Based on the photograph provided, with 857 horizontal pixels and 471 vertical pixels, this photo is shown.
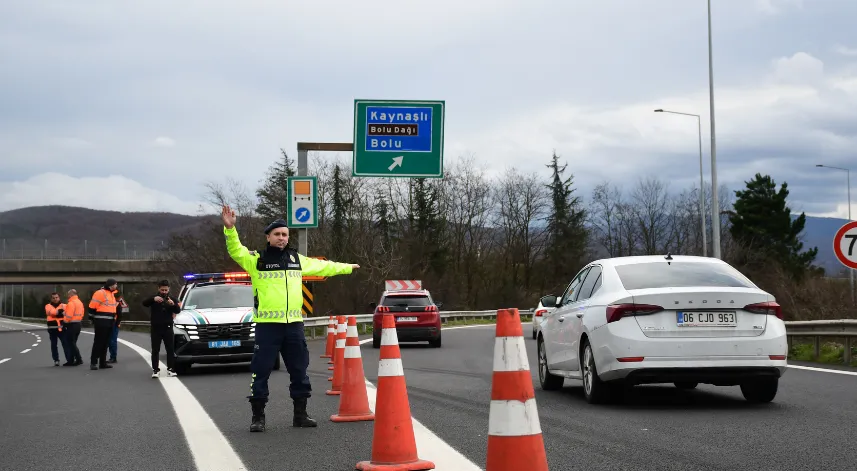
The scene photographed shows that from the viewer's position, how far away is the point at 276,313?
9562mm

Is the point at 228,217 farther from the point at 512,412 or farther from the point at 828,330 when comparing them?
the point at 828,330

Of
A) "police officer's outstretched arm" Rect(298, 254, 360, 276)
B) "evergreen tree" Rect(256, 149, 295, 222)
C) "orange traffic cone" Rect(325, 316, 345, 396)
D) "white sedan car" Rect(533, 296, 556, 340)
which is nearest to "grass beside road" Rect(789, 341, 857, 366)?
"white sedan car" Rect(533, 296, 556, 340)

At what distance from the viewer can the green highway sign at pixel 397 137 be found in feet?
88.6

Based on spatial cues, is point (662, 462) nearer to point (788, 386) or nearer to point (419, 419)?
point (419, 419)

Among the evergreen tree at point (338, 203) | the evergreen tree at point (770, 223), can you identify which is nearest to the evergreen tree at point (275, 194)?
the evergreen tree at point (338, 203)

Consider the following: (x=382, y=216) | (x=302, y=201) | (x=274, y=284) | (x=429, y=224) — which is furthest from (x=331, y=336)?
(x=429, y=224)

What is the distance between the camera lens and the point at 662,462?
6.91m

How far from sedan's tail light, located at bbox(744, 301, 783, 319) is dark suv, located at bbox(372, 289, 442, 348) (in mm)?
18010

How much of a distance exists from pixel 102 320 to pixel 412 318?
885cm

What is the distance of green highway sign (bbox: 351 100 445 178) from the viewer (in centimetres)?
2700

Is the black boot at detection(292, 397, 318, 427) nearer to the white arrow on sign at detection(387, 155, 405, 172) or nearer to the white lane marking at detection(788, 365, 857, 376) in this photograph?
the white lane marking at detection(788, 365, 857, 376)

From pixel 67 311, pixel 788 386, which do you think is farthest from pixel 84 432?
pixel 67 311

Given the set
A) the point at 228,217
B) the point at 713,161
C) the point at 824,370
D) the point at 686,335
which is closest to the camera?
the point at 228,217

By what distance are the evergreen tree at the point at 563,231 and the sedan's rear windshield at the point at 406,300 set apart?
2004 inches
